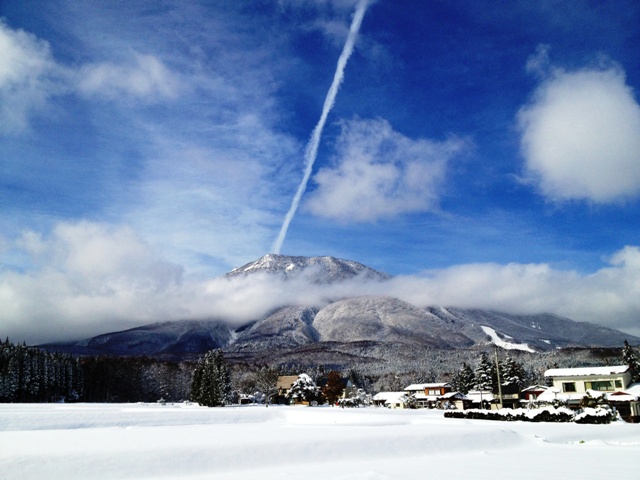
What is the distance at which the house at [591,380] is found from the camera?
62.7 meters

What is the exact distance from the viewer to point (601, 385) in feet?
207

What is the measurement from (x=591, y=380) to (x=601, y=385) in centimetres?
125

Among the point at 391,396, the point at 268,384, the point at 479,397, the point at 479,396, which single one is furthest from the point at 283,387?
the point at 479,397

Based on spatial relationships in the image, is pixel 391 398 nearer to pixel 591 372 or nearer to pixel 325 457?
pixel 591 372

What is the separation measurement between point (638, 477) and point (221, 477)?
13.8 metres

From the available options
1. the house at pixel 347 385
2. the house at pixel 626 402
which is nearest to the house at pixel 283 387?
the house at pixel 347 385

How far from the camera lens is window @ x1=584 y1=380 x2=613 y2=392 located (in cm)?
6259

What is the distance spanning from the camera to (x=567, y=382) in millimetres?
65875

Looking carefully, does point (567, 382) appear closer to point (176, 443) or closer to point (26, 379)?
point (176, 443)

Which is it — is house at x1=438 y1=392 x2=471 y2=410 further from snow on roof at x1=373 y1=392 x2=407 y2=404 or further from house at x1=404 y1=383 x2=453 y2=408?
snow on roof at x1=373 y1=392 x2=407 y2=404

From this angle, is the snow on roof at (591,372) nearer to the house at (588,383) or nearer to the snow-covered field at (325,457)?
the house at (588,383)

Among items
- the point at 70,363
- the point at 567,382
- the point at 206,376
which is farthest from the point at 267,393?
the point at 567,382

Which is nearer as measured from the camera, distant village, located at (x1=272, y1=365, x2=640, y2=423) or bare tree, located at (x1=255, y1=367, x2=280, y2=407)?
distant village, located at (x1=272, y1=365, x2=640, y2=423)

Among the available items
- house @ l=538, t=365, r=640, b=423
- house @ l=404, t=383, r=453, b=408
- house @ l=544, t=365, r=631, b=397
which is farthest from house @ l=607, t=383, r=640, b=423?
house @ l=404, t=383, r=453, b=408
